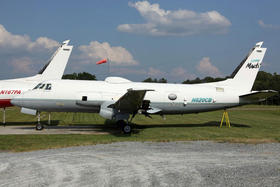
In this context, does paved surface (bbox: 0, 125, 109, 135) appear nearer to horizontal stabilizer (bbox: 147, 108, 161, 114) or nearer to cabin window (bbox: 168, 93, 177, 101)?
horizontal stabilizer (bbox: 147, 108, 161, 114)

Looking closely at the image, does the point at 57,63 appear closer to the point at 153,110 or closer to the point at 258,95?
the point at 153,110

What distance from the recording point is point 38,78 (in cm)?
2342

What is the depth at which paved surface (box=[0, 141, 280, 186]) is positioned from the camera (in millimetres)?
6730

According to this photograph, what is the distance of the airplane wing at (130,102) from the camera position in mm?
15330

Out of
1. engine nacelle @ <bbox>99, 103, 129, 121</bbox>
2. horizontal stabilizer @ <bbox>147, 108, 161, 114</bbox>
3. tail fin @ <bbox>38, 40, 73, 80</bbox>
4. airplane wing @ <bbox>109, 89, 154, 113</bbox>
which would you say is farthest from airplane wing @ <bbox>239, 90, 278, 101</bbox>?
tail fin @ <bbox>38, 40, 73, 80</bbox>

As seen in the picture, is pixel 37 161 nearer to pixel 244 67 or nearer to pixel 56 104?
→ pixel 56 104

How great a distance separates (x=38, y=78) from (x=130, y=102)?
11.0 meters

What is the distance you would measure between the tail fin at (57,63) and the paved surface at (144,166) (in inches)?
574

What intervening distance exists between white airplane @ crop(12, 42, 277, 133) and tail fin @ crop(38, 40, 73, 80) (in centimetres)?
657

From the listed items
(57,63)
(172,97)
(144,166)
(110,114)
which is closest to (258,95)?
(172,97)

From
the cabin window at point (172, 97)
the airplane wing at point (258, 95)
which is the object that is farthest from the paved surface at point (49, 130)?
the airplane wing at point (258, 95)

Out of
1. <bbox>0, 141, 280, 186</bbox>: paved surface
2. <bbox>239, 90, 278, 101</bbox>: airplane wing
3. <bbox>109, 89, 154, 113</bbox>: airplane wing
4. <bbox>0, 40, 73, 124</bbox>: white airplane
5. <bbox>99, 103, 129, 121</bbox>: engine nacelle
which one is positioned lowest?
<bbox>0, 141, 280, 186</bbox>: paved surface

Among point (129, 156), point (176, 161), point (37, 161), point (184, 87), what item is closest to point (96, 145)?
point (129, 156)

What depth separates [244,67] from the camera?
20.6 meters
